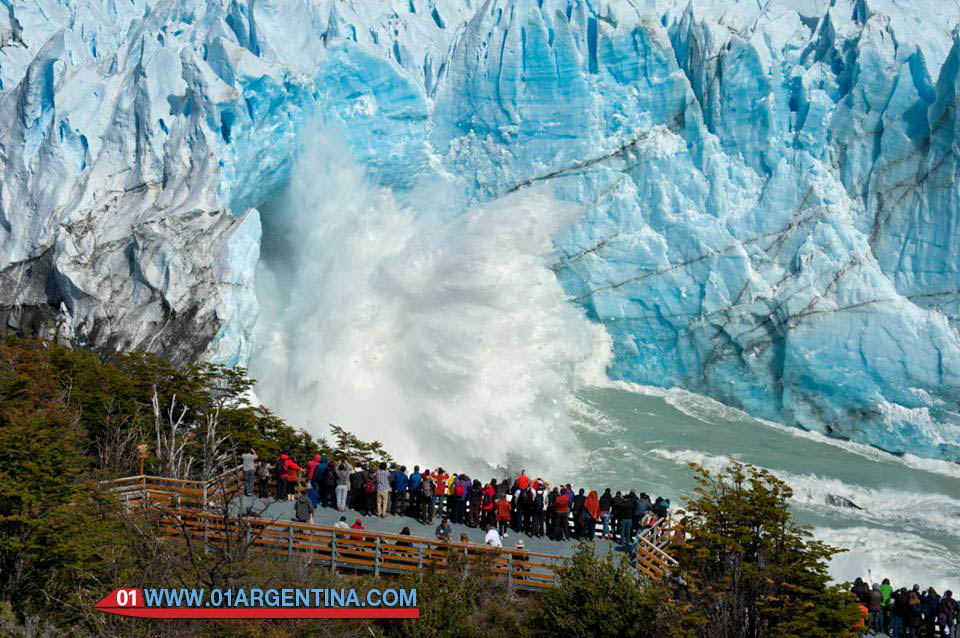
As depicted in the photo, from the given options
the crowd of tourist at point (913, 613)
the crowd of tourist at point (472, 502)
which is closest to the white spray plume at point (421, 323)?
the crowd of tourist at point (472, 502)

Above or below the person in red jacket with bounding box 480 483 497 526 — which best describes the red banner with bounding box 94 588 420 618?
below

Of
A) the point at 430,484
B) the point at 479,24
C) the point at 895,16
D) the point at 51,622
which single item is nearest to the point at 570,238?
the point at 479,24

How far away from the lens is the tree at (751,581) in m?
8.29

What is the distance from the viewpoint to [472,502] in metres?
13.0

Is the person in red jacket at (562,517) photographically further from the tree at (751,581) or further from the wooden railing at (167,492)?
the wooden railing at (167,492)

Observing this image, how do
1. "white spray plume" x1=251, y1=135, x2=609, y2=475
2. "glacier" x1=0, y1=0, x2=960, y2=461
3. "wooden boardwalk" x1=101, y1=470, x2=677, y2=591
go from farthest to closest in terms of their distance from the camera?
1. "glacier" x1=0, y1=0, x2=960, y2=461
2. "white spray plume" x1=251, y1=135, x2=609, y2=475
3. "wooden boardwalk" x1=101, y1=470, x2=677, y2=591

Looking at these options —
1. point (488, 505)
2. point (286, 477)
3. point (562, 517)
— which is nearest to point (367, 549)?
point (488, 505)

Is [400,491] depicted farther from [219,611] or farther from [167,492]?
[219,611]

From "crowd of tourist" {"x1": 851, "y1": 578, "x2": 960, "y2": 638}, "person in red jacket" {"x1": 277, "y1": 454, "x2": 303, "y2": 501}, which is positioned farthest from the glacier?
"crowd of tourist" {"x1": 851, "y1": 578, "x2": 960, "y2": 638}

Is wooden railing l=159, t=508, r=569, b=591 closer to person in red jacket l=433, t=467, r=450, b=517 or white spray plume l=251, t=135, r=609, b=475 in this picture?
person in red jacket l=433, t=467, r=450, b=517

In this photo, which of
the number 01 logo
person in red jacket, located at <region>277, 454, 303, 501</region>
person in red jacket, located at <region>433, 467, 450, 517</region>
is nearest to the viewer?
the number 01 logo

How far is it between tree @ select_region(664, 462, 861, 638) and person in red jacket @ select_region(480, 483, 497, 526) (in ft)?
12.8

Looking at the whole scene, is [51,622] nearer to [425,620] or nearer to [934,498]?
[425,620]

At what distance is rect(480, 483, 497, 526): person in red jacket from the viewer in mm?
12953
